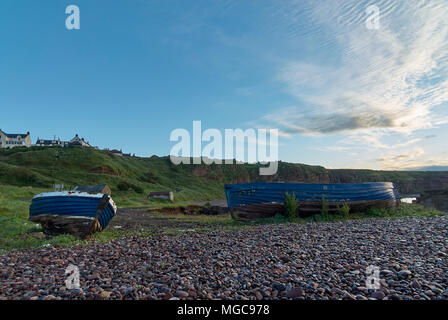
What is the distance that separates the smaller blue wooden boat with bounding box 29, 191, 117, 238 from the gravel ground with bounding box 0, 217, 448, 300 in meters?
2.77

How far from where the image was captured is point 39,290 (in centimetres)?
560

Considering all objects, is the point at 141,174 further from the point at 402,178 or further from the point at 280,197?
the point at 402,178

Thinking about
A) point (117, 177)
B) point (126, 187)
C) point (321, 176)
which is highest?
point (321, 176)

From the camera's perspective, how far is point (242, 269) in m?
6.73

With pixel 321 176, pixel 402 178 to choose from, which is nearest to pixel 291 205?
pixel 321 176

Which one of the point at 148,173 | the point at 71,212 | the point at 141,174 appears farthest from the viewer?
the point at 148,173

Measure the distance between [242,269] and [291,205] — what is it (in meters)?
12.4

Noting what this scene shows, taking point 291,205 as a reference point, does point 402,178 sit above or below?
above

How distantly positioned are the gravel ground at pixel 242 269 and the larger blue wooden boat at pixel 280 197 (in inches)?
326

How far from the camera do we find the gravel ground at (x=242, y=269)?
538cm

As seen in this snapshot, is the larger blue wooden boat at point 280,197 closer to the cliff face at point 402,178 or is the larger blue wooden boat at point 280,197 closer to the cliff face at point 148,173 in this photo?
the cliff face at point 148,173

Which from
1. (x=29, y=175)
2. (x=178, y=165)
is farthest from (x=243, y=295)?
(x=178, y=165)

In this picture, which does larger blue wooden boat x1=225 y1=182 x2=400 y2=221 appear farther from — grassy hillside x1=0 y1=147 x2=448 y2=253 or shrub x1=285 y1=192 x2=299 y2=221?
grassy hillside x1=0 y1=147 x2=448 y2=253

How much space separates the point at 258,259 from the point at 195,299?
2747mm
